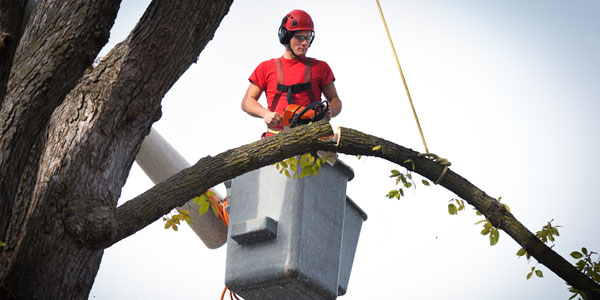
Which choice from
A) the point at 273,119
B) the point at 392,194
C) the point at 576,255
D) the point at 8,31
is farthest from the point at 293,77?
the point at 8,31

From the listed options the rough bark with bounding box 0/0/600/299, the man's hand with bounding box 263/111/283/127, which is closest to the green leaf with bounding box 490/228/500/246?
the rough bark with bounding box 0/0/600/299

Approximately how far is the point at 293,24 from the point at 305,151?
229cm

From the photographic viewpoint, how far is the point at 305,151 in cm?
361

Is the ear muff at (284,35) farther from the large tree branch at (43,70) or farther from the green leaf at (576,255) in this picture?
the large tree branch at (43,70)

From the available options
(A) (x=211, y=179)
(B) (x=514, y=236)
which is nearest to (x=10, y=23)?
(A) (x=211, y=179)

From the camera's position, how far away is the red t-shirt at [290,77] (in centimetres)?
555

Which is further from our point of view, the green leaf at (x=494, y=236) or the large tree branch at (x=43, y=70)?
the green leaf at (x=494, y=236)

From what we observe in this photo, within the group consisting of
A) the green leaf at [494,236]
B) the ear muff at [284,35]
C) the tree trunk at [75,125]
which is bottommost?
the tree trunk at [75,125]

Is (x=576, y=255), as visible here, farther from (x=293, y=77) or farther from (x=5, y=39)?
(x=5, y=39)

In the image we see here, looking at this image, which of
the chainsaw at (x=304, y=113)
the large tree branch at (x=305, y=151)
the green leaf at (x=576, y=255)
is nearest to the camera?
the large tree branch at (x=305, y=151)

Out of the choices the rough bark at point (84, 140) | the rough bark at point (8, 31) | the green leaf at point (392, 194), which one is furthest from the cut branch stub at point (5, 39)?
the green leaf at point (392, 194)

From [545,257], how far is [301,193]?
174 cm

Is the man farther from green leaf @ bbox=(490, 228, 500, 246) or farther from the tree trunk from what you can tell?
the tree trunk

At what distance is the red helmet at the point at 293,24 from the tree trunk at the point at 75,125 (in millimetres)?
2262
